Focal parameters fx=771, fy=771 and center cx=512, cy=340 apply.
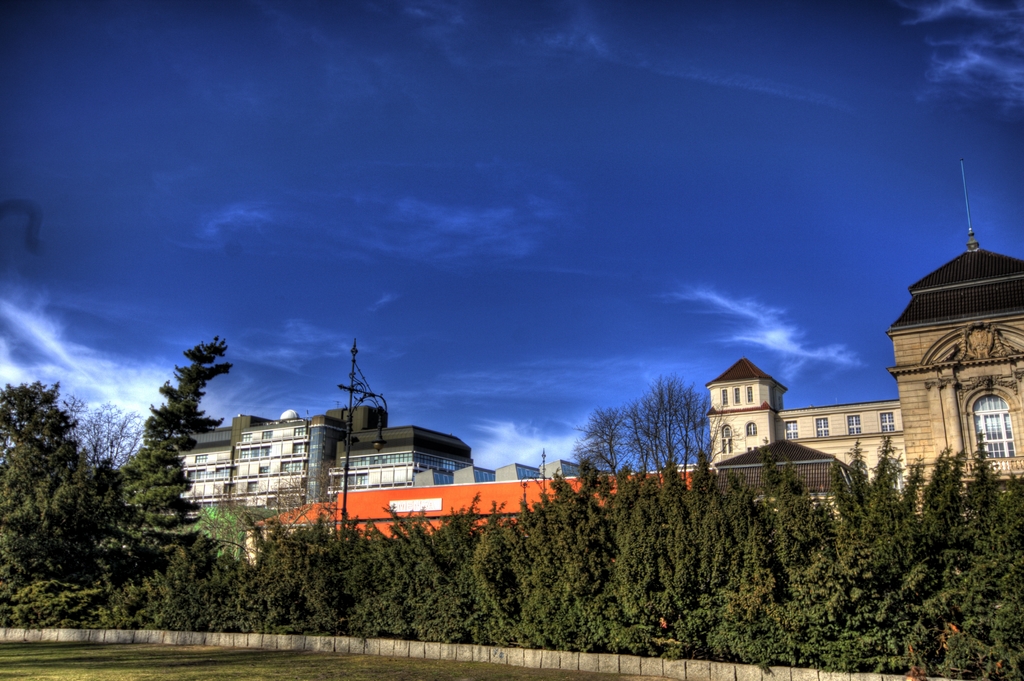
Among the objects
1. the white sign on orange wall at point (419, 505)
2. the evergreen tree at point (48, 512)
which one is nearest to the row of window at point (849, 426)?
the white sign on orange wall at point (419, 505)

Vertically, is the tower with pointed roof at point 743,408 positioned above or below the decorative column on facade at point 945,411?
above

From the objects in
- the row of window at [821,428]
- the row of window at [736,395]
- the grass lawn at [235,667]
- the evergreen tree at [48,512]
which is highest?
the row of window at [736,395]

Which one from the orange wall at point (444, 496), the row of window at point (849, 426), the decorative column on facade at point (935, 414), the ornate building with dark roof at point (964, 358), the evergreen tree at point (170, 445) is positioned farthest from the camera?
the row of window at point (849, 426)

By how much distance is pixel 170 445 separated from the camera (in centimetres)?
3181

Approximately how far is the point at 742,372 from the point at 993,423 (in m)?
39.6

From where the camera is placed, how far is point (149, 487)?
1236 inches

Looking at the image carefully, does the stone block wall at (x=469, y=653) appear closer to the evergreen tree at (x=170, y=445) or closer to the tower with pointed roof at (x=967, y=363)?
the evergreen tree at (x=170, y=445)

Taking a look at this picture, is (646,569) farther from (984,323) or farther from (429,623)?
(984,323)

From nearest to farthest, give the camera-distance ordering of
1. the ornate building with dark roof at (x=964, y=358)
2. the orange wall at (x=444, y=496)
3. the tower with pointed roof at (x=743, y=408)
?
the ornate building with dark roof at (x=964, y=358), the orange wall at (x=444, y=496), the tower with pointed roof at (x=743, y=408)

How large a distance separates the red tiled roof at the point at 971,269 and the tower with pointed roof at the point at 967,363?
0.21 feet

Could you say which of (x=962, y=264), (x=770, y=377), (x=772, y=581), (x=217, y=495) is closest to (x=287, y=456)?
(x=217, y=495)

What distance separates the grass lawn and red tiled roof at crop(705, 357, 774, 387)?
69949 mm

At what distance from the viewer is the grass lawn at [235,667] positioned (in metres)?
11.9

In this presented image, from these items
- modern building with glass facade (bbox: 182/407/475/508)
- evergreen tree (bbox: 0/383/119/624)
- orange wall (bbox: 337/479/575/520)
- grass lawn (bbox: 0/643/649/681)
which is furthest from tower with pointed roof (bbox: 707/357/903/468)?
grass lawn (bbox: 0/643/649/681)
